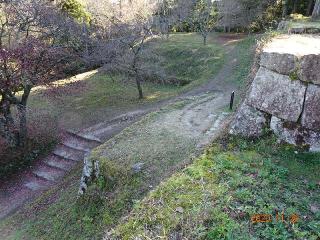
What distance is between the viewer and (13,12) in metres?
14.2

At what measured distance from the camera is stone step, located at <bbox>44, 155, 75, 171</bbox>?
516 inches

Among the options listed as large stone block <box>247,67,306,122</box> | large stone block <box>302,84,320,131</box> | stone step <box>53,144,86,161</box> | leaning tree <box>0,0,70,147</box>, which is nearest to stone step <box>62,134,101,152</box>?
stone step <box>53,144,86,161</box>

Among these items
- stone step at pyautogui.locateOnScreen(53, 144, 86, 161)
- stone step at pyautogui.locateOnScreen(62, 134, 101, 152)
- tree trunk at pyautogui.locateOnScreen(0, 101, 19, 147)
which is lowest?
stone step at pyautogui.locateOnScreen(53, 144, 86, 161)

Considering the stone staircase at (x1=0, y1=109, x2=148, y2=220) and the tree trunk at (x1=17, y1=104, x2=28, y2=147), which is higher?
the tree trunk at (x1=17, y1=104, x2=28, y2=147)

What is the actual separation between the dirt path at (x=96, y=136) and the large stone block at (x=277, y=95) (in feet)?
7.71

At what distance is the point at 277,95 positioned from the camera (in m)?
6.93

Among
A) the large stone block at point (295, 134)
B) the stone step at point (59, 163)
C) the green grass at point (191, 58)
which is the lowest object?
the stone step at point (59, 163)

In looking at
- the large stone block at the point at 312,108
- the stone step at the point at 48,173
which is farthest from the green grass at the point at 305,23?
the stone step at the point at 48,173

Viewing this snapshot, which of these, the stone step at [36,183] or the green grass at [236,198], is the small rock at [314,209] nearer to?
the green grass at [236,198]

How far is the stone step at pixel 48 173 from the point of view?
1272 centimetres

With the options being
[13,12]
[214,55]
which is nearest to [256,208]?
[13,12]

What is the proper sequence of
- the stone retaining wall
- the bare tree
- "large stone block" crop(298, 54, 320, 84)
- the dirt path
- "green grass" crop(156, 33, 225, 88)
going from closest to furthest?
1. "large stone block" crop(298, 54, 320, 84)
2. the stone retaining wall
3. the dirt path
4. "green grass" crop(156, 33, 225, 88)
5. the bare tree

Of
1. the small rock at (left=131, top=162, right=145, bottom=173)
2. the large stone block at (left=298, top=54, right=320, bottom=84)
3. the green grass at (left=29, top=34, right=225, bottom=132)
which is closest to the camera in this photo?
the large stone block at (left=298, top=54, right=320, bottom=84)

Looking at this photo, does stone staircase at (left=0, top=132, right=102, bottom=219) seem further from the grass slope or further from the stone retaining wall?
the stone retaining wall
